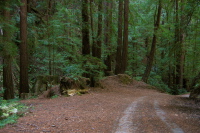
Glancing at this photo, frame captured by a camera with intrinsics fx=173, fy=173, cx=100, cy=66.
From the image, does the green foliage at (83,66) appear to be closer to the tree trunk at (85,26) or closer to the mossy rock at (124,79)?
the tree trunk at (85,26)

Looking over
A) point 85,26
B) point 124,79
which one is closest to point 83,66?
point 85,26

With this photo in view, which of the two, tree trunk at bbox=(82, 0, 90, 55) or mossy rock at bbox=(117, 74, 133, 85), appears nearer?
tree trunk at bbox=(82, 0, 90, 55)

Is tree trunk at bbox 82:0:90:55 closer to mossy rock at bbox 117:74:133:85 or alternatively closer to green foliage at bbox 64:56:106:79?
green foliage at bbox 64:56:106:79

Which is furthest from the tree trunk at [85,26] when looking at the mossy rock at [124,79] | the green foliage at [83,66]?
the mossy rock at [124,79]

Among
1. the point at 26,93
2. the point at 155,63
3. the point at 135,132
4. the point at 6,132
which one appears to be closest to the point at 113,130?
the point at 135,132

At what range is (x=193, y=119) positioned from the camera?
227 inches

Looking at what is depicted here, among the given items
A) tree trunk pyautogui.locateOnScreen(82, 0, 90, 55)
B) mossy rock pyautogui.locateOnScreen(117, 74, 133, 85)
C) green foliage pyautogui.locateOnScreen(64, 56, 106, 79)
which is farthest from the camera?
mossy rock pyautogui.locateOnScreen(117, 74, 133, 85)

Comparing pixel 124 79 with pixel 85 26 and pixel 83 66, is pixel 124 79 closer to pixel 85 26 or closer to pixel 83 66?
pixel 83 66

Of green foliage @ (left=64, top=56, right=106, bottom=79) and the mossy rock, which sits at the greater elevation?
green foliage @ (left=64, top=56, right=106, bottom=79)

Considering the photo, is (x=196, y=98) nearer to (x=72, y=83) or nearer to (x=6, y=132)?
(x=72, y=83)

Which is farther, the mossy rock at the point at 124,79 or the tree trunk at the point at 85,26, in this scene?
the mossy rock at the point at 124,79

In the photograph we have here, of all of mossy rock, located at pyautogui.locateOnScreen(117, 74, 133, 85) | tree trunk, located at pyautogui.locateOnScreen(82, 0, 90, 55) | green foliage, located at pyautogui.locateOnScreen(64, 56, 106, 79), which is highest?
tree trunk, located at pyautogui.locateOnScreen(82, 0, 90, 55)

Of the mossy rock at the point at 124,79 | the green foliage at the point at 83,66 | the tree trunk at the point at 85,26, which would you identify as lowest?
the mossy rock at the point at 124,79

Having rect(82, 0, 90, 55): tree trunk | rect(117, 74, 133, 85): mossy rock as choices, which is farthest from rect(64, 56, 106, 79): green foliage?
rect(117, 74, 133, 85): mossy rock
